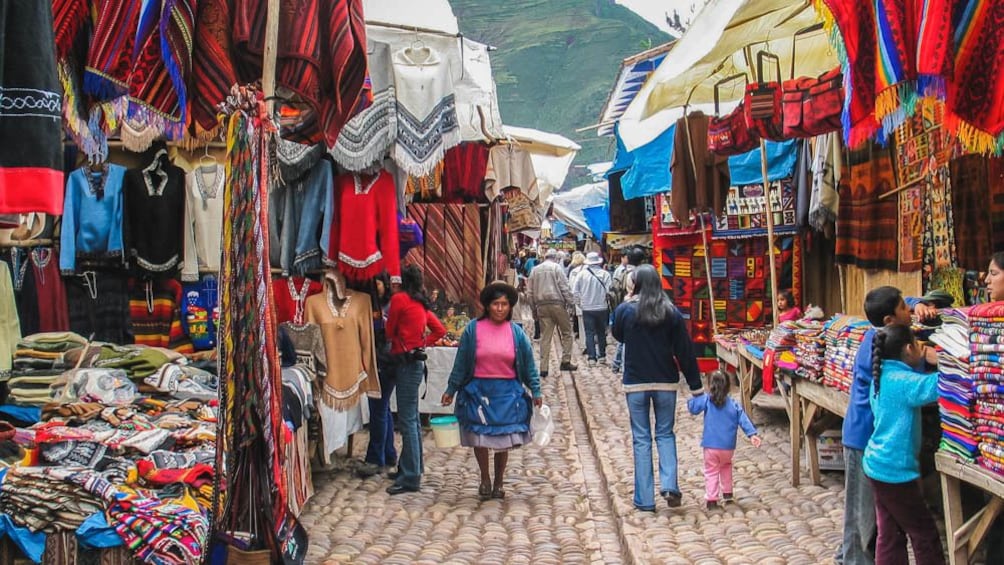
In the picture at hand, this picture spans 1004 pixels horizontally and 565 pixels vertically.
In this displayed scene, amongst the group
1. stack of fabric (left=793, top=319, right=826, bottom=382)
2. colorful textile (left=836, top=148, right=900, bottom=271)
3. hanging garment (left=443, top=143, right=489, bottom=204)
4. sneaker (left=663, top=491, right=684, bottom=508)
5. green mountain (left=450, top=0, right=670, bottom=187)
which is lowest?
sneaker (left=663, top=491, right=684, bottom=508)


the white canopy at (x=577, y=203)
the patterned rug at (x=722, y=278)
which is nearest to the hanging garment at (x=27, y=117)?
the patterned rug at (x=722, y=278)

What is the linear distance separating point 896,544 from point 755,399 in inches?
256

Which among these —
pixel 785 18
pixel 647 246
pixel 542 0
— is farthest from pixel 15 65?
pixel 542 0

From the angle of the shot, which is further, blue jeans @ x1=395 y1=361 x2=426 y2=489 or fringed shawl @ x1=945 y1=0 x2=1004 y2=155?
blue jeans @ x1=395 y1=361 x2=426 y2=489

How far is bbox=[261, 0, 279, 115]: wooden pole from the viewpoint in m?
4.48

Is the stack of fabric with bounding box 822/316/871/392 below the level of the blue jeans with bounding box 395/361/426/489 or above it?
above

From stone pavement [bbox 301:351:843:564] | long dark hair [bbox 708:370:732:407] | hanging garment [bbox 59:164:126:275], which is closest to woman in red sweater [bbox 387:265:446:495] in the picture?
stone pavement [bbox 301:351:843:564]

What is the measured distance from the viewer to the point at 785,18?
707cm

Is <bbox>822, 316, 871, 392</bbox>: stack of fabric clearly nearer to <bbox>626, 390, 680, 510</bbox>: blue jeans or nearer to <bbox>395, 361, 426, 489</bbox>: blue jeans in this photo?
<bbox>626, 390, 680, 510</bbox>: blue jeans

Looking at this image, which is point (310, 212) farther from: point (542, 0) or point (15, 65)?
point (542, 0)

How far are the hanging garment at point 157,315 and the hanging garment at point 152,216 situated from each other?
209 mm

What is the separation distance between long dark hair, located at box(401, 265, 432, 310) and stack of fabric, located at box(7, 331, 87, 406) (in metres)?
2.75

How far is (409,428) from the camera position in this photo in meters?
8.02

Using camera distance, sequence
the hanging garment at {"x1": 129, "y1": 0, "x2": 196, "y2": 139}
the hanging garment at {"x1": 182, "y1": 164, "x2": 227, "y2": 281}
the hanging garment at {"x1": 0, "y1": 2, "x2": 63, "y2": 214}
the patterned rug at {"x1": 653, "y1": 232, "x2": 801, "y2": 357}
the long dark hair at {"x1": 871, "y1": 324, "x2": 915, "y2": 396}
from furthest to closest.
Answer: the patterned rug at {"x1": 653, "y1": 232, "x2": 801, "y2": 357}
the hanging garment at {"x1": 182, "y1": 164, "x2": 227, "y2": 281}
the long dark hair at {"x1": 871, "y1": 324, "x2": 915, "y2": 396}
the hanging garment at {"x1": 129, "y1": 0, "x2": 196, "y2": 139}
the hanging garment at {"x1": 0, "y1": 2, "x2": 63, "y2": 214}
